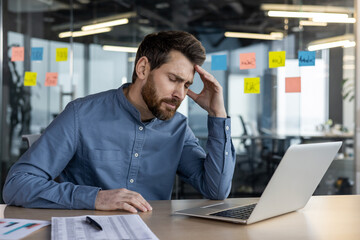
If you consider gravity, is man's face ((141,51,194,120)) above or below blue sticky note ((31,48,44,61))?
below

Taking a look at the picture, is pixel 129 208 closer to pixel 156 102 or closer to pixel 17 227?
pixel 17 227

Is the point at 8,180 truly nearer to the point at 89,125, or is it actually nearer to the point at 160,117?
the point at 89,125

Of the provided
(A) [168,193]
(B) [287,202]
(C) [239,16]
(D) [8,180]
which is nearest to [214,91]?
(A) [168,193]

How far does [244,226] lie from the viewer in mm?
1048

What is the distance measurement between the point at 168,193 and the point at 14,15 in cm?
349

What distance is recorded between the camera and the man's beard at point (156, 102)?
5.03ft

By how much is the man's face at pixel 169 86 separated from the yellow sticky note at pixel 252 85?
2.44m

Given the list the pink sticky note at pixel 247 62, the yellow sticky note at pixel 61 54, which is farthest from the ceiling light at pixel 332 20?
the yellow sticky note at pixel 61 54

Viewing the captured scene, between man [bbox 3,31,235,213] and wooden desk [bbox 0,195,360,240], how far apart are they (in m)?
0.25

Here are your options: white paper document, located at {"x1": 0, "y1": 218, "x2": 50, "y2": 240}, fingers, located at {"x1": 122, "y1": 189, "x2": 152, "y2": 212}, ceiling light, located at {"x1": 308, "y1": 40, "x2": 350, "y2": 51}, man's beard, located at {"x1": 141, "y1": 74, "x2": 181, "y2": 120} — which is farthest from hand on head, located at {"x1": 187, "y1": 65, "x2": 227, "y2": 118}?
ceiling light, located at {"x1": 308, "y1": 40, "x2": 350, "y2": 51}

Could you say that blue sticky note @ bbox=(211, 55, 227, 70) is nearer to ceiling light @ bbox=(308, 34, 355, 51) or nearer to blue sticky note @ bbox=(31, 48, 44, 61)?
ceiling light @ bbox=(308, 34, 355, 51)

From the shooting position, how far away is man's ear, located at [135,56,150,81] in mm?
1611

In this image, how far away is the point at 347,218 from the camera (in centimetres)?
118

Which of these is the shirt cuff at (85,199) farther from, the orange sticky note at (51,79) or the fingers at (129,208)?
the orange sticky note at (51,79)
